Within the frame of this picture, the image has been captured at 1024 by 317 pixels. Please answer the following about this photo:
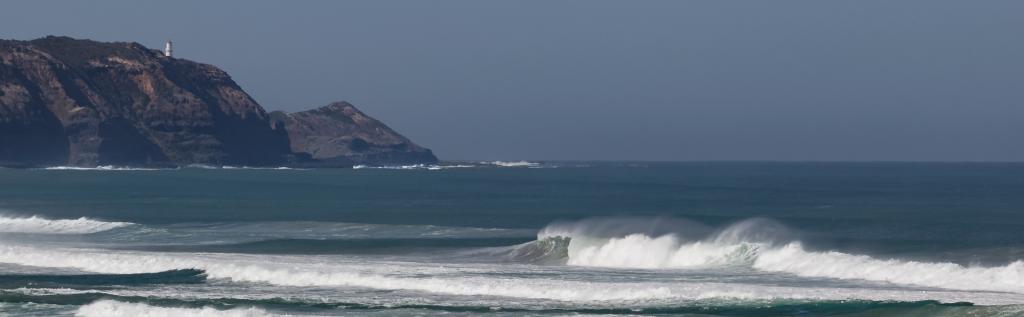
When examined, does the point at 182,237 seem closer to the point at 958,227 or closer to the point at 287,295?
the point at 287,295

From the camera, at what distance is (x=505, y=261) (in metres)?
44.9

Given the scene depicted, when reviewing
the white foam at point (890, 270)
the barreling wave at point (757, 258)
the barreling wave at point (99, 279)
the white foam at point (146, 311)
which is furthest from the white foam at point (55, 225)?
the white foam at point (146, 311)

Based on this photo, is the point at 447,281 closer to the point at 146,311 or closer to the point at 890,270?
the point at 146,311

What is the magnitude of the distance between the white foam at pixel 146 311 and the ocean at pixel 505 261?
0.20 ft

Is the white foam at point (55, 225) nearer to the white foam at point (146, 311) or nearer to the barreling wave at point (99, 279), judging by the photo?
the barreling wave at point (99, 279)

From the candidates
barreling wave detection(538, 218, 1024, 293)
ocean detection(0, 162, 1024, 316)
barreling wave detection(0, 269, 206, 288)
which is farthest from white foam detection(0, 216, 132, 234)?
barreling wave detection(0, 269, 206, 288)

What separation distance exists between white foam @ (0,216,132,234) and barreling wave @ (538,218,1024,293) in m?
21.0

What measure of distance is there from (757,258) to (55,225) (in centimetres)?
3426

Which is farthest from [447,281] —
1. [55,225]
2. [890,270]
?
[55,225]

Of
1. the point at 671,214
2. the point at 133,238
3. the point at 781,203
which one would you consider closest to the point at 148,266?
the point at 133,238

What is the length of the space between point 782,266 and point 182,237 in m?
25.1

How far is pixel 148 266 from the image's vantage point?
40438 millimetres

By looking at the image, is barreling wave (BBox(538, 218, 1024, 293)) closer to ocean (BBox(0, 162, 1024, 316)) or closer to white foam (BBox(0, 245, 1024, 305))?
ocean (BBox(0, 162, 1024, 316))

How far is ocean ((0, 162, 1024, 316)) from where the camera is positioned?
102 ft
